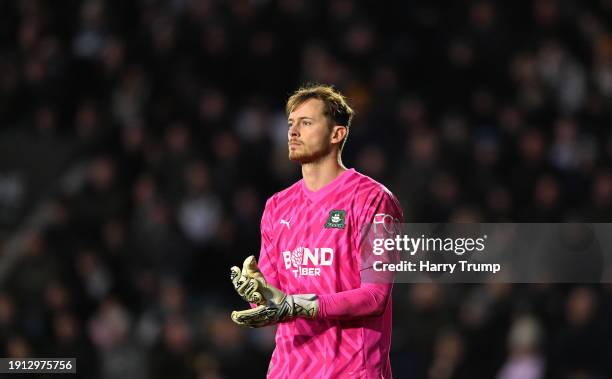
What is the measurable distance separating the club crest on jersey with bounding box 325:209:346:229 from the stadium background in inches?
206

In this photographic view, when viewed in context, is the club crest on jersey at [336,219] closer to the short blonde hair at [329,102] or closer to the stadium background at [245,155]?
the short blonde hair at [329,102]

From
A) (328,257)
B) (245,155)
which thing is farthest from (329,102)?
(245,155)

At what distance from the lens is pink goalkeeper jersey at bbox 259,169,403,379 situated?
5.76 meters

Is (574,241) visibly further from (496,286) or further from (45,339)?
(45,339)

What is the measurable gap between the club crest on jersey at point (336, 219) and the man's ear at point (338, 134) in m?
0.36

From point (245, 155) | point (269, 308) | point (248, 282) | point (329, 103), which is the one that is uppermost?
point (245, 155)

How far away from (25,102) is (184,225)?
3.10 metres

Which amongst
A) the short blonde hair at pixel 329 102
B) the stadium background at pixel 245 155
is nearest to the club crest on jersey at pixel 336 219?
the short blonde hair at pixel 329 102

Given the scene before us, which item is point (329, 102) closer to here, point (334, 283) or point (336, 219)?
point (336, 219)

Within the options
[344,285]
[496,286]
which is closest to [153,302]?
[496,286]

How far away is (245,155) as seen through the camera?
13.0 meters

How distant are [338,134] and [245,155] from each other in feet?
23.1

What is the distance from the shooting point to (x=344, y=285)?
5.80 m

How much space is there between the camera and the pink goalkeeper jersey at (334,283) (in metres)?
5.76
